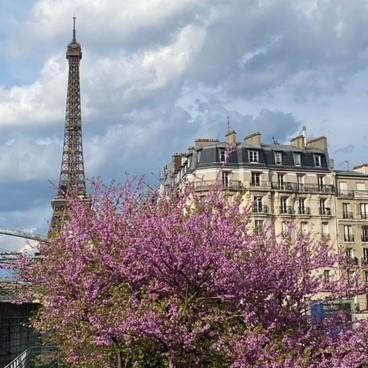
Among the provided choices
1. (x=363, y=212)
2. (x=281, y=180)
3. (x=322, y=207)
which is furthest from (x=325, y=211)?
(x=281, y=180)

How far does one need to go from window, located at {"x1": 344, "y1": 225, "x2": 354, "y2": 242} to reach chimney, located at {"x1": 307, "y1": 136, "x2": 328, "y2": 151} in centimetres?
749

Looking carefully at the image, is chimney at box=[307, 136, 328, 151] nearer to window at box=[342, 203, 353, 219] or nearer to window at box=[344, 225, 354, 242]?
window at box=[342, 203, 353, 219]

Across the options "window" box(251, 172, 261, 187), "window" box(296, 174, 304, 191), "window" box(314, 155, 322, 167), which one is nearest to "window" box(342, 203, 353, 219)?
"window" box(314, 155, 322, 167)

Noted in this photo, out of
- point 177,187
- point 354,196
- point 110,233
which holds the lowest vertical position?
point 110,233

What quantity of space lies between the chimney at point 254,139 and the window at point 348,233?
10.9 m

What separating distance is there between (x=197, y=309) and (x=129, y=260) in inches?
71.6

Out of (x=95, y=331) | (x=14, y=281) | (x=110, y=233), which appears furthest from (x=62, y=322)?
(x=14, y=281)

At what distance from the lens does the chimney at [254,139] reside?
61344 millimetres

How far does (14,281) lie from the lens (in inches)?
723

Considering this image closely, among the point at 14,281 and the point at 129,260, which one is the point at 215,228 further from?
the point at 14,281

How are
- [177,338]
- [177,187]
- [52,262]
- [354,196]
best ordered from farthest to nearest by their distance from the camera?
1. [354,196]
2. [177,187]
3. [52,262]
4. [177,338]

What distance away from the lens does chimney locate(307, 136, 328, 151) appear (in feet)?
209

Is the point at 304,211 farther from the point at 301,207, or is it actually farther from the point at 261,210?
the point at 261,210

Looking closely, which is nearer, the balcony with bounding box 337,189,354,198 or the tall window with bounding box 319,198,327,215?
the tall window with bounding box 319,198,327,215
